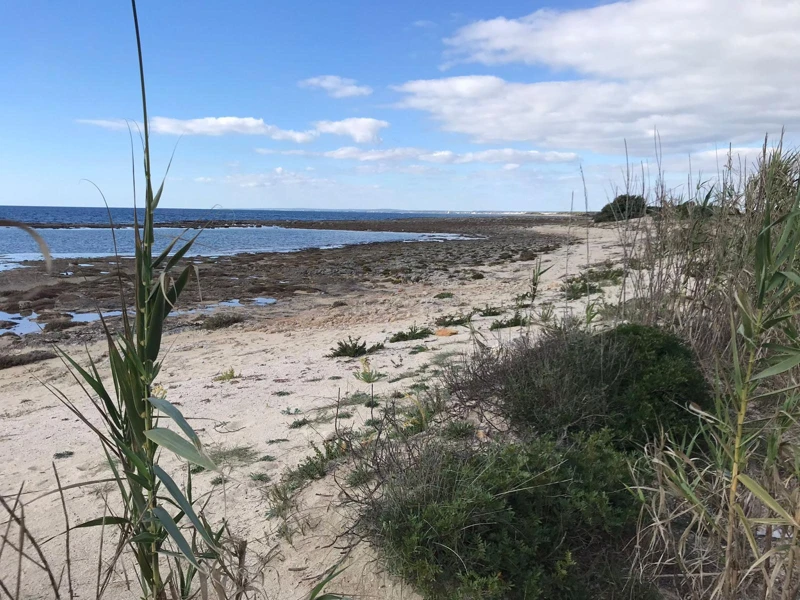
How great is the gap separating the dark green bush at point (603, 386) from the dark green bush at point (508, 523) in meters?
0.52

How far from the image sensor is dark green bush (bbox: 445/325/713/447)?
3.43m

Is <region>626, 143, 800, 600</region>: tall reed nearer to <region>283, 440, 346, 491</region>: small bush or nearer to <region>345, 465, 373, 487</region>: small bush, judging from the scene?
<region>345, 465, 373, 487</region>: small bush

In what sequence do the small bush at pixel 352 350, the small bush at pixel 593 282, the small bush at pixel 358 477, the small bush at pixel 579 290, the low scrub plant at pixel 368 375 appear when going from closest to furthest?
the small bush at pixel 358 477, the low scrub plant at pixel 368 375, the small bush at pixel 352 350, the small bush at pixel 579 290, the small bush at pixel 593 282

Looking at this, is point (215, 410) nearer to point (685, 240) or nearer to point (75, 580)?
point (75, 580)

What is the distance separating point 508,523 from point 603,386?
4.45ft

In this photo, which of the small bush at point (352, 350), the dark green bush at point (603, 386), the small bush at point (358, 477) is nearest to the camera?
the small bush at point (358, 477)

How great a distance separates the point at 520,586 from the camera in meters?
2.34

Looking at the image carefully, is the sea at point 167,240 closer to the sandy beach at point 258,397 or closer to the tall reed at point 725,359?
A: the sandy beach at point 258,397

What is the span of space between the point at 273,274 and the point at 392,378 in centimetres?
1556

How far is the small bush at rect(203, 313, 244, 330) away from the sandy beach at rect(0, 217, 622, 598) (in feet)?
0.99

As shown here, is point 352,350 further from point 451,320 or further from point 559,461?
point 559,461

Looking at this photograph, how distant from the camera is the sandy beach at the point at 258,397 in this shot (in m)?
2.87

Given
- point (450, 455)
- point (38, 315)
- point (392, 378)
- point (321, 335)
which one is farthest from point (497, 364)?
point (38, 315)

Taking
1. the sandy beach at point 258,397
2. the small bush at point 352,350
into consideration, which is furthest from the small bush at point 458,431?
the small bush at point 352,350
